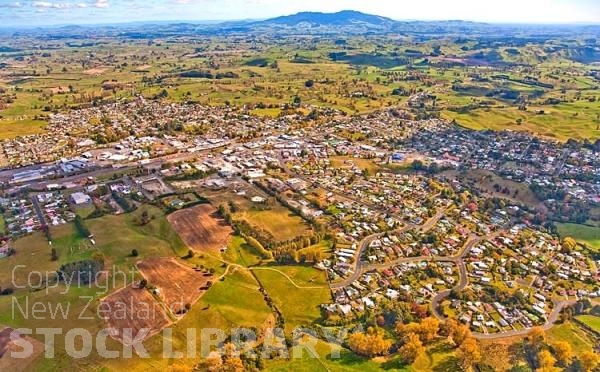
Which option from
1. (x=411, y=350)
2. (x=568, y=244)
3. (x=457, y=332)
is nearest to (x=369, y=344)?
(x=411, y=350)

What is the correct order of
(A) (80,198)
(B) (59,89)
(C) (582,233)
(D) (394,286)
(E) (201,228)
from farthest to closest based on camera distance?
(B) (59,89) → (A) (80,198) → (C) (582,233) → (E) (201,228) → (D) (394,286)

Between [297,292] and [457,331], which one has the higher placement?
[457,331]

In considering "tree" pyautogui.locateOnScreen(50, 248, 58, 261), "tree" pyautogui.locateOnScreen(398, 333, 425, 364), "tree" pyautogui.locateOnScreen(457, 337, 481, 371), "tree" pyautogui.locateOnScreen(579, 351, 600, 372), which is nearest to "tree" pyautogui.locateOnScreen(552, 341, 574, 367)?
"tree" pyautogui.locateOnScreen(579, 351, 600, 372)

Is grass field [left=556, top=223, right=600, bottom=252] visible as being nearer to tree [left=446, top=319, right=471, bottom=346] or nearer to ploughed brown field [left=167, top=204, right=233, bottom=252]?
tree [left=446, top=319, right=471, bottom=346]

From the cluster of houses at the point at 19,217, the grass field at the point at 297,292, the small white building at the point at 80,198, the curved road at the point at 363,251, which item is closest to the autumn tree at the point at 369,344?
the grass field at the point at 297,292

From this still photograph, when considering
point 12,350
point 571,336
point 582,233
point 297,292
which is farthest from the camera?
point 582,233

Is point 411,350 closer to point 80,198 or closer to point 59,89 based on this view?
point 80,198

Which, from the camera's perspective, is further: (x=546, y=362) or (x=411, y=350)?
(x=411, y=350)

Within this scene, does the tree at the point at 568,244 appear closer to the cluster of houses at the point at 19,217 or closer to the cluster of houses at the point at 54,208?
the cluster of houses at the point at 54,208
